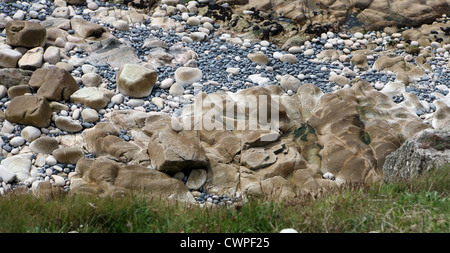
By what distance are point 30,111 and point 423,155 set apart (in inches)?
212

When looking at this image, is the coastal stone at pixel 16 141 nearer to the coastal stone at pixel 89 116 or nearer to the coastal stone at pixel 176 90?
the coastal stone at pixel 89 116

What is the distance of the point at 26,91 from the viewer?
26.4 ft

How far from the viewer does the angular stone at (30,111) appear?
7.32m

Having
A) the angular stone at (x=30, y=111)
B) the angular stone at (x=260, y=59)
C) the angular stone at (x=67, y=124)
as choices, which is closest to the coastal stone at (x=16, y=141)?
the angular stone at (x=30, y=111)

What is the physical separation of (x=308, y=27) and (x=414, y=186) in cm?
677

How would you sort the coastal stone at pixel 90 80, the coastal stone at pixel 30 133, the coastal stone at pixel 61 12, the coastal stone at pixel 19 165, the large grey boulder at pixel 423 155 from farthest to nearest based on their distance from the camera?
the coastal stone at pixel 61 12 < the coastal stone at pixel 90 80 < the coastal stone at pixel 30 133 < the coastal stone at pixel 19 165 < the large grey boulder at pixel 423 155

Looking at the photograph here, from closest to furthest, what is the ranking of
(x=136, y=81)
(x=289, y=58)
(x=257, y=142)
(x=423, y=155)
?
1. (x=423, y=155)
2. (x=257, y=142)
3. (x=136, y=81)
4. (x=289, y=58)

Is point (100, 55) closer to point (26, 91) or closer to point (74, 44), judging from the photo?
point (74, 44)

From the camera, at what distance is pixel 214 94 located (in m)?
7.95

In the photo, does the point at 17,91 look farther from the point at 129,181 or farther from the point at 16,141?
the point at 129,181

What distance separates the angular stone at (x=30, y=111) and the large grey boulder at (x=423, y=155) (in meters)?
4.91

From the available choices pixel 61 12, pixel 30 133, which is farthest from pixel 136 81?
pixel 61 12
